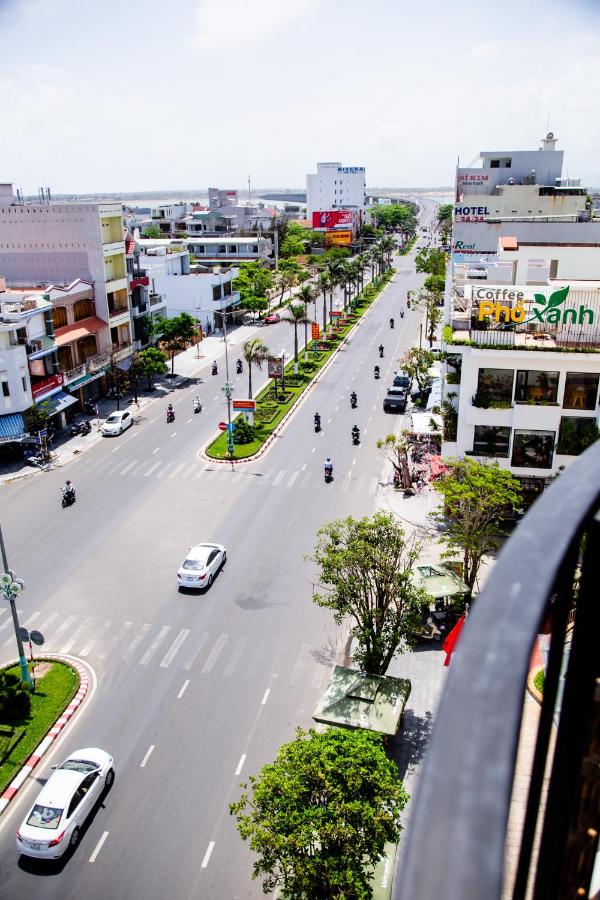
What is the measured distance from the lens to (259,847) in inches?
590

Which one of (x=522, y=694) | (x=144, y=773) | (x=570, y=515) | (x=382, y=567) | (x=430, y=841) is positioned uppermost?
(x=570, y=515)

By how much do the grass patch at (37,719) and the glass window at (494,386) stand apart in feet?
68.2

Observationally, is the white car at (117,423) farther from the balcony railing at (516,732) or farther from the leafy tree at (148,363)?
the balcony railing at (516,732)

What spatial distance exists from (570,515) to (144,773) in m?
20.3

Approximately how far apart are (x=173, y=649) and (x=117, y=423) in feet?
85.4

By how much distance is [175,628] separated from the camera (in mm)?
27859

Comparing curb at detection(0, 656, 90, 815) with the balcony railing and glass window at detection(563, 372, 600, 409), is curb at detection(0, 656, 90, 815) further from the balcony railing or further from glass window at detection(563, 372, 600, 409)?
glass window at detection(563, 372, 600, 409)

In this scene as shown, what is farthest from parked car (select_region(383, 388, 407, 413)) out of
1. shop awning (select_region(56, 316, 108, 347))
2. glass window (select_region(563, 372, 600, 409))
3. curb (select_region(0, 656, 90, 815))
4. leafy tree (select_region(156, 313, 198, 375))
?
curb (select_region(0, 656, 90, 815))

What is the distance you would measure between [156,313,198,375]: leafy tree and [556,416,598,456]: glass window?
37.1m

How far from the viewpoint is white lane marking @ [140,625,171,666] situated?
26031 mm

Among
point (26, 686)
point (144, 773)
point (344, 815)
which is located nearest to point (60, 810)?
point (144, 773)

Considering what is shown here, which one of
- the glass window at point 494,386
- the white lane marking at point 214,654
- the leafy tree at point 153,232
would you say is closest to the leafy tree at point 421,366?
the glass window at point 494,386

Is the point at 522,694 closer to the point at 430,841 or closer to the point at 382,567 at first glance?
Answer: the point at 430,841

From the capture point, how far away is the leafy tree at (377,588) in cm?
2270
